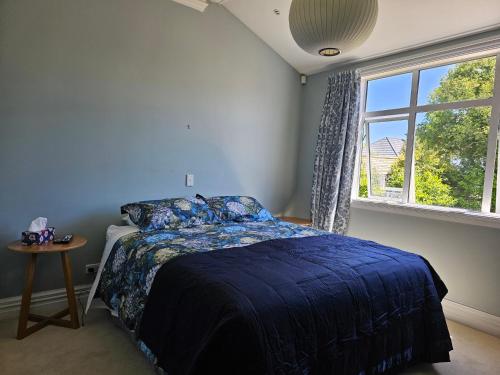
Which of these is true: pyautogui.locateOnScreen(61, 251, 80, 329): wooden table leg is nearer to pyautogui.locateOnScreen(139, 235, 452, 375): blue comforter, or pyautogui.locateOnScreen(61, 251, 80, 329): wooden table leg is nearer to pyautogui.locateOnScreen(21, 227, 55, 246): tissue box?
pyautogui.locateOnScreen(21, 227, 55, 246): tissue box

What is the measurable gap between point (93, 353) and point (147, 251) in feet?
2.38

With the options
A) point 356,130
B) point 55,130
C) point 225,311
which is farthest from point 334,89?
point 225,311

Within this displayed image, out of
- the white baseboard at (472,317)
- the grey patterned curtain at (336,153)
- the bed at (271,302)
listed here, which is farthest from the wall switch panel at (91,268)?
the white baseboard at (472,317)

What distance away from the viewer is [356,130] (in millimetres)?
3613

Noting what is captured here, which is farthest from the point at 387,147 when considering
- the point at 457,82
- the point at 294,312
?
the point at 294,312

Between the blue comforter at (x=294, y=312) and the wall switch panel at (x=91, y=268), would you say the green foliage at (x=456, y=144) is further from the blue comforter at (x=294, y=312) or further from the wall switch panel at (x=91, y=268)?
the wall switch panel at (x=91, y=268)

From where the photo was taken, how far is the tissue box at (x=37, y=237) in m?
2.29

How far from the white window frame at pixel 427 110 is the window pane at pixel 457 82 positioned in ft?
0.15

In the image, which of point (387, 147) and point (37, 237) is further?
point (387, 147)

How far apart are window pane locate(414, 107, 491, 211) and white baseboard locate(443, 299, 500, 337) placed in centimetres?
87

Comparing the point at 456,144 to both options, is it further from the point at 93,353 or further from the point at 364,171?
the point at 93,353

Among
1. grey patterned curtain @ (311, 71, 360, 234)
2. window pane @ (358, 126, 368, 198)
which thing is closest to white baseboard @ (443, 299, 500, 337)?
grey patterned curtain @ (311, 71, 360, 234)

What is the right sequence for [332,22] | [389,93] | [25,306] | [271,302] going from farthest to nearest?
[389,93]
[25,306]
[332,22]
[271,302]

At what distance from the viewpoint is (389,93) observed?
354 centimetres
